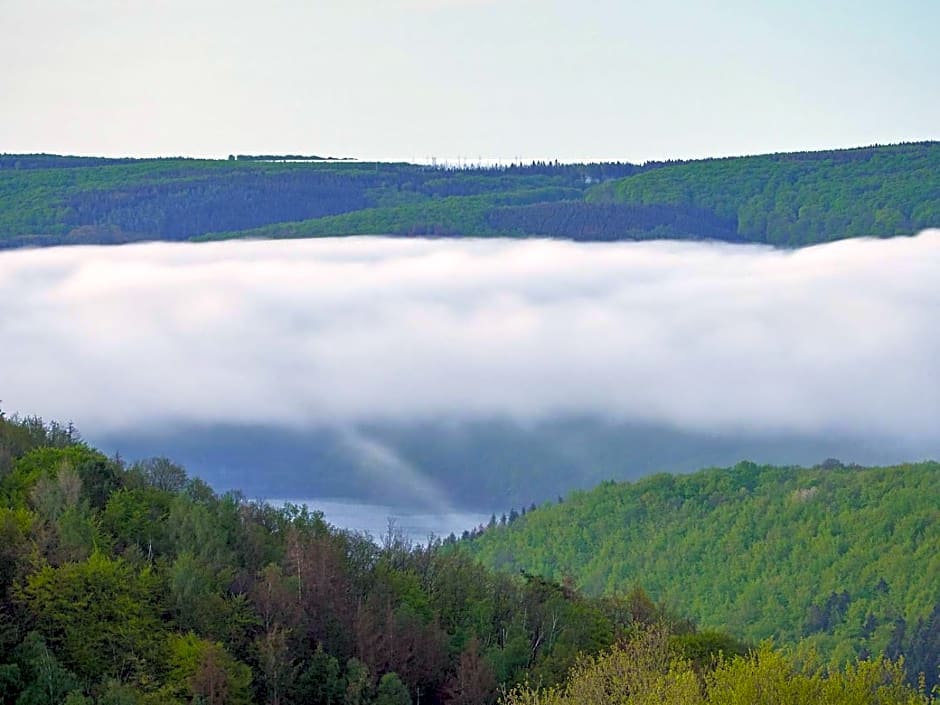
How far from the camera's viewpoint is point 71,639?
57969mm

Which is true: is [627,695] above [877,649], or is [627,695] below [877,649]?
above

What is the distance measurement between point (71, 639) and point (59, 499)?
29.5 feet

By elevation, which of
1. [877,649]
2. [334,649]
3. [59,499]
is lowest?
[877,649]

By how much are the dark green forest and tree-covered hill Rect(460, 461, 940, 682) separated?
3968cm

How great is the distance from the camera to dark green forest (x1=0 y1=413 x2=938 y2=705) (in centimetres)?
5609

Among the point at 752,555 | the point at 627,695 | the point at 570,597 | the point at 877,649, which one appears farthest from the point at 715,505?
the point at 627,695

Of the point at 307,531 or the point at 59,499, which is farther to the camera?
the point at 307,531

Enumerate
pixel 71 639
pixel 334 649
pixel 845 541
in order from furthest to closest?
pixel 845 541, pixel 334 649, pixel 71 639

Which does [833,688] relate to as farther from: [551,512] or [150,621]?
[551,512]

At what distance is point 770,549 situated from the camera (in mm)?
140375

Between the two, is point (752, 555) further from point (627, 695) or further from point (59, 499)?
point (627, 695)

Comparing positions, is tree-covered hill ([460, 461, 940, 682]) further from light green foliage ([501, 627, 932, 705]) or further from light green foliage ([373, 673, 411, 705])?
light green foliage ([501, 627, 932, 705])

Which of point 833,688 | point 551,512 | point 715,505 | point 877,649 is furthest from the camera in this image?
point 551,512

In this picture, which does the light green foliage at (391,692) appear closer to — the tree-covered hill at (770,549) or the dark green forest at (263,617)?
the dark green forest at (263,617)
